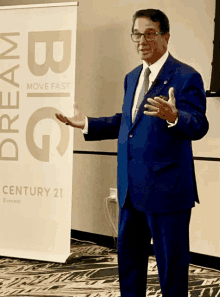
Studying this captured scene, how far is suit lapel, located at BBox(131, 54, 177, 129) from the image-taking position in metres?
1.57

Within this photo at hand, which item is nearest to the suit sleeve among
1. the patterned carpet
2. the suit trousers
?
the suit trousers

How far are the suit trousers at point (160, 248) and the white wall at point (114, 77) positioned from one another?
1.31m

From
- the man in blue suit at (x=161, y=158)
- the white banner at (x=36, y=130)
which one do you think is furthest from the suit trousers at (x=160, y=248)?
the white banner at (x=36, y=130)

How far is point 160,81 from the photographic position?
1.58 metres

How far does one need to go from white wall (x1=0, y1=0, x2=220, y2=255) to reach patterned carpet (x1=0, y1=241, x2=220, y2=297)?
0.36 metres

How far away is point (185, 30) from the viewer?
2.93 meters

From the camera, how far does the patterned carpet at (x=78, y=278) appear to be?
7.70 ft

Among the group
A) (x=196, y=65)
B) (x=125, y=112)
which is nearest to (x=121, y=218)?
(x=125, y=112)

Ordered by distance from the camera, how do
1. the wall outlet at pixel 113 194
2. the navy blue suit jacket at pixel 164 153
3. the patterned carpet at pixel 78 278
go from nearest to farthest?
the navy blue suit jacket at pixel 164 153
the patterned carpet at pixel 78 278
the wall outlet at pixel 113 194

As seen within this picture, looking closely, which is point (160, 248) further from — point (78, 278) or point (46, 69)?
point (46, 69)

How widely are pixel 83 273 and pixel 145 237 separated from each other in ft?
3.72

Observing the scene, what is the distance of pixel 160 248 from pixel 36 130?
65.3 inches

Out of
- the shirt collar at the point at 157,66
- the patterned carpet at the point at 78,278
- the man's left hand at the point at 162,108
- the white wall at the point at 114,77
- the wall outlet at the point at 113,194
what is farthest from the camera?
the wall outlet at the point at 113,194

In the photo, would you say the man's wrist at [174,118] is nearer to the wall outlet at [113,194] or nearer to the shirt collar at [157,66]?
the shirt collar at [157,66]
